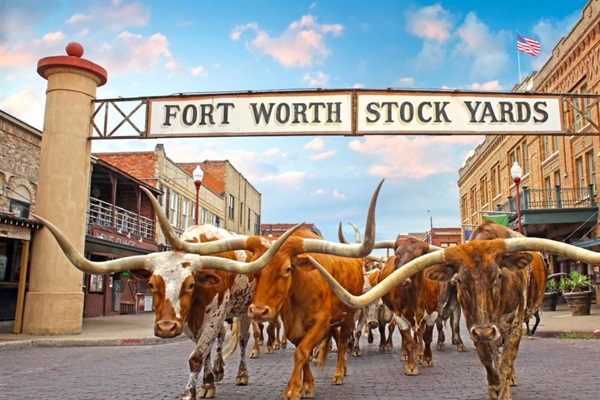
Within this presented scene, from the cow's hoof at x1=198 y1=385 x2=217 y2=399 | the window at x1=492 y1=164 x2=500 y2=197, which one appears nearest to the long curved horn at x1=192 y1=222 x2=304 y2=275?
the cow's hoof at x1=198 y1=385 x2=217 y2=399

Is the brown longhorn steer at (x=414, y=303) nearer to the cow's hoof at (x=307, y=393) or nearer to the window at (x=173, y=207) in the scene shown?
the cow's hoof at (x=307, y=393)

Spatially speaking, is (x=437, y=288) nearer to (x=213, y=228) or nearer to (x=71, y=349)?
(x=213, y=228)

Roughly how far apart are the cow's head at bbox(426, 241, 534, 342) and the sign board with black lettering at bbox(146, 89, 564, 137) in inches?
361

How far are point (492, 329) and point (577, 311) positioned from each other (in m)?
17.4

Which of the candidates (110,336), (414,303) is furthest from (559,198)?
(110,336)

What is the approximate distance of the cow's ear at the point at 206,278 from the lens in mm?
5934

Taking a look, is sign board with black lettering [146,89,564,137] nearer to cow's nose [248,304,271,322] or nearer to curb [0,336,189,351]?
curb [0,336,189,351]

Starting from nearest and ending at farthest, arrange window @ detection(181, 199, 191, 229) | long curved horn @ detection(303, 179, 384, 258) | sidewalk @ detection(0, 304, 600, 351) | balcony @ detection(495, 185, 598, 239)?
long curved horn @ detection(303, 179, 384, 258), sidewalk @ detection(0, 304, 600, 351), balcony @ detection(495, 185, 598, 239), window @ detection(181, 199, 191, 229)

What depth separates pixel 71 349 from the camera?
12.5 metres

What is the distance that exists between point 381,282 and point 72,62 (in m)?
12.5

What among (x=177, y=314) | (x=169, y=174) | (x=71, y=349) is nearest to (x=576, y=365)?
(x=177, y=314)

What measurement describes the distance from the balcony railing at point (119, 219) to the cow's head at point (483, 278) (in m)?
19.0

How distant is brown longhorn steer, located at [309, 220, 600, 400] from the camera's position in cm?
475

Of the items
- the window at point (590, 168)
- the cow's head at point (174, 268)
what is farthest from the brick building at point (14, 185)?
the window at point (590, 168)
